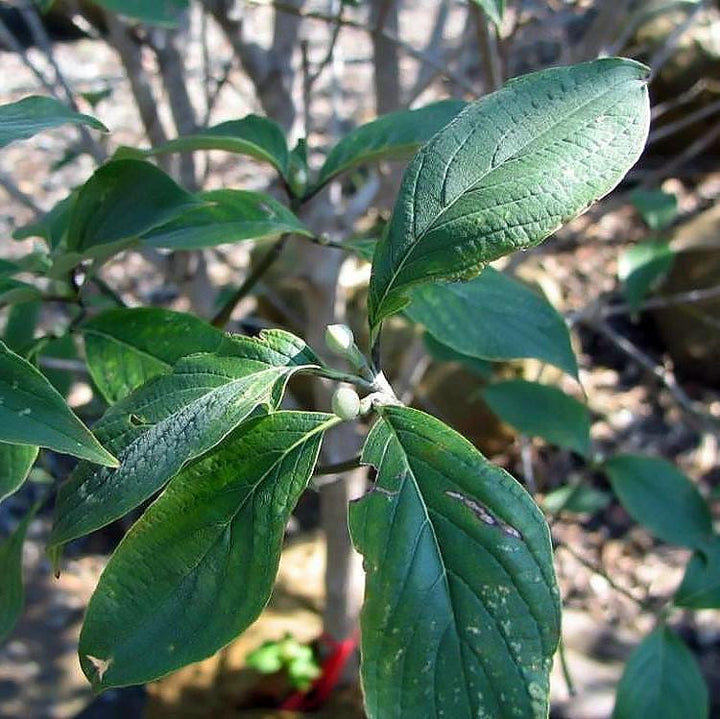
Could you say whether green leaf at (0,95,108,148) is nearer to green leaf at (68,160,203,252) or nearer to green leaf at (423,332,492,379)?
green leaf at (68,160,203,252)

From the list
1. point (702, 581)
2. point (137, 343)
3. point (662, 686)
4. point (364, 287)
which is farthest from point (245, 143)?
point (364, 287)

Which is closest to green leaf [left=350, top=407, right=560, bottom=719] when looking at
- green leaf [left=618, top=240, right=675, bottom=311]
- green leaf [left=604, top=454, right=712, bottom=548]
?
green leaf [left=604, top=454, right=712, bottom=548]

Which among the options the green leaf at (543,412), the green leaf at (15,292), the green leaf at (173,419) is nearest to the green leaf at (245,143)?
the green leaf at (15,292)

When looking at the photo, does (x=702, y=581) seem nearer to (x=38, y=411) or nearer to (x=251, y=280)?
(x=251, y=280)

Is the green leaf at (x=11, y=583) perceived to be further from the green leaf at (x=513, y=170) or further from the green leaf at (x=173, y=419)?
the green leaf at (x=513, y=170)

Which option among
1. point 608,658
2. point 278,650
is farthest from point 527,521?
point 608,658

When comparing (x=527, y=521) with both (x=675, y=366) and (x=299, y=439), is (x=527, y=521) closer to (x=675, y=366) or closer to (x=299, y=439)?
(x=299, y=439)
